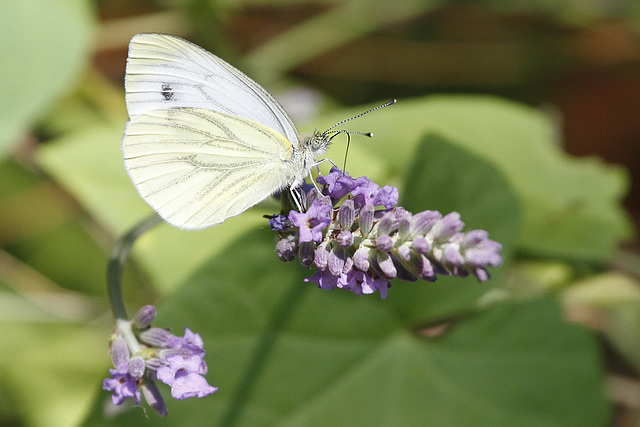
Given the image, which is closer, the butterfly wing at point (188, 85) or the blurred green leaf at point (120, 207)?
the butterfly wing at point (188, 85)

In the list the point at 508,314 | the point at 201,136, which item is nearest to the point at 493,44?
the point at 508,314

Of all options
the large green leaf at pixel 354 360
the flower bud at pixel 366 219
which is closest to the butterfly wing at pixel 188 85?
the large green leaf at pixel 354 360

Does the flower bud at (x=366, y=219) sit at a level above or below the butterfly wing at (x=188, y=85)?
below

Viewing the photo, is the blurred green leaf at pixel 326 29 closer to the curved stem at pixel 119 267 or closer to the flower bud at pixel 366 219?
the curved stem at pixel 119 267

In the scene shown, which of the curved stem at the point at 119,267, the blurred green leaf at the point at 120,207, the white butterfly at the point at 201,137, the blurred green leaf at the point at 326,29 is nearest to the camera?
the curved stem at the point at 119,267

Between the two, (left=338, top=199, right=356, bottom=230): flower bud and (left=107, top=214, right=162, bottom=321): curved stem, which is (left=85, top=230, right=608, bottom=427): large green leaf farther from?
(left=338, top=199, right=356, bottom=230): flower bud

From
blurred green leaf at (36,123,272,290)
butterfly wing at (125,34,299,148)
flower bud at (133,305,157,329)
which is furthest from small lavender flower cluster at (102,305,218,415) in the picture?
blurred green leaf at (36,123,272,290)

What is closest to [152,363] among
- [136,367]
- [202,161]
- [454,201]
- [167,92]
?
[136,367]
